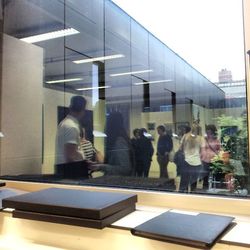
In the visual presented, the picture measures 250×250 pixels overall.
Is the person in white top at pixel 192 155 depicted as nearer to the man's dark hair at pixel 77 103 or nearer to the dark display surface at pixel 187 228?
the dark display surface at pixel 187 228

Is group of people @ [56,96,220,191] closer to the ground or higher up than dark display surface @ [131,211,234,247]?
higher up

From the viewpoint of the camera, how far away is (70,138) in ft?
6.02

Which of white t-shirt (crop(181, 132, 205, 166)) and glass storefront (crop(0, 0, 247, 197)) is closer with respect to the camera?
glass storefront (crop(0, 0, 247, 197))

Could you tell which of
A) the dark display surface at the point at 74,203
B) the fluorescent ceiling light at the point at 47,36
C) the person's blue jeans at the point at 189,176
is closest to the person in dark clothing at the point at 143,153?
the person's blue jeans at the point at 189,176

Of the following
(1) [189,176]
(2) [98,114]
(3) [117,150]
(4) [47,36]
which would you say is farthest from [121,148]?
(4) [47,36]

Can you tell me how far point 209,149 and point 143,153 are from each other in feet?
1.82

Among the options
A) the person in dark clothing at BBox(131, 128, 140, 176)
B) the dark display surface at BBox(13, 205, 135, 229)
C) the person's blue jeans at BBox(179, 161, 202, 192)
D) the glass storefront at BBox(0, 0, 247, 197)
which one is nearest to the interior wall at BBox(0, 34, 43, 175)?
the glass storefront at BBox(0, 0, 247, 197)

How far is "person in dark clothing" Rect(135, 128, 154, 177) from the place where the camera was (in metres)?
1.74

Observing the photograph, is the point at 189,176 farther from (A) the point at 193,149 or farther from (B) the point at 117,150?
(B) the point at 117,150

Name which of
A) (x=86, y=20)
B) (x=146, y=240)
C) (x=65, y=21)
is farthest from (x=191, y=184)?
(x=86, y=20)

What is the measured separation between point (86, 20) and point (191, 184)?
174cm

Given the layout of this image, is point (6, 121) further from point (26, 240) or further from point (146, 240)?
point (146, 240)

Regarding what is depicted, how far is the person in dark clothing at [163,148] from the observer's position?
1680 millimetres

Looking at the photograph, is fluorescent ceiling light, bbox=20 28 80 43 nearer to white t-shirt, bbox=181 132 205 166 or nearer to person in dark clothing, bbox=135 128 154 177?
person in dark clothing, bbox=135 128 154 177
